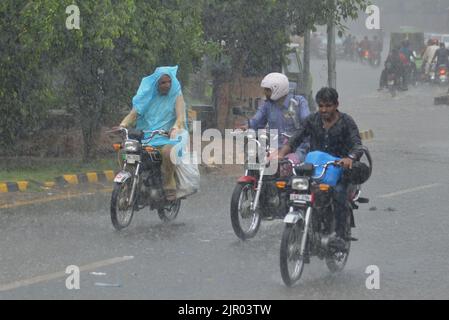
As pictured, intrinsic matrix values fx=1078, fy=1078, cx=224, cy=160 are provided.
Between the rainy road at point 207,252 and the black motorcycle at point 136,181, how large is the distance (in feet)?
0.70

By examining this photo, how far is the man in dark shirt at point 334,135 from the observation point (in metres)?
8.99

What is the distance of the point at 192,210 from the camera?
12.9 metres

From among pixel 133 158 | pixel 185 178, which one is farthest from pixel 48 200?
pixel 133 158

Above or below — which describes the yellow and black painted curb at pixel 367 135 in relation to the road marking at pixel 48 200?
below

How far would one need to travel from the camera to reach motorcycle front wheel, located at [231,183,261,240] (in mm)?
10641

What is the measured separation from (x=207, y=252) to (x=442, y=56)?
1232 inches

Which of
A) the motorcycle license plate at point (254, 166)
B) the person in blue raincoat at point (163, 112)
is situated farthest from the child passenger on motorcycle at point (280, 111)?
the person in blue raincoat at point (163, 112)

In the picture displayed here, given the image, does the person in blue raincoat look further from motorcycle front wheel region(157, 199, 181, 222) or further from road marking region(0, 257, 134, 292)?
road marking region(0, 257, 134, 292)

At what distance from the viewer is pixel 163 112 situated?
39.0 ft

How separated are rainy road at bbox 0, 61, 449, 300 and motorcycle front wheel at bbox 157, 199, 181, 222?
5.6 inches

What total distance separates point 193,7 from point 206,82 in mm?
12084

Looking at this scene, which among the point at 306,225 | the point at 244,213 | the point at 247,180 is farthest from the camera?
the point at 244,213

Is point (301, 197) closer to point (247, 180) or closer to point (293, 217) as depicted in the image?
point (293, 217)

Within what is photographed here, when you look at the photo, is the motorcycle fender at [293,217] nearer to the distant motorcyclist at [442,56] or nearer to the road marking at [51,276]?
the road marking at [51,276]
